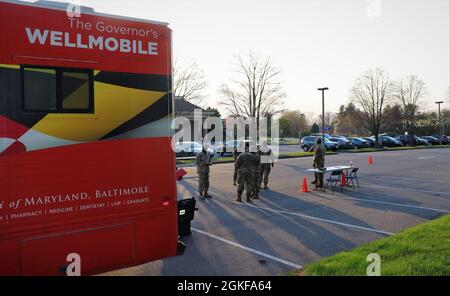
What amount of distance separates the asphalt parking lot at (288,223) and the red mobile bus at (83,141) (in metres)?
1.41

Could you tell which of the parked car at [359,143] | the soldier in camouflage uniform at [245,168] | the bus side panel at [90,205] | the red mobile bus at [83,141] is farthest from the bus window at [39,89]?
the parked car at [359,143]

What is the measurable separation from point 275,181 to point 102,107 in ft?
41.1

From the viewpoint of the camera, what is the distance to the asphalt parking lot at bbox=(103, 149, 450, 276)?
6.39 m

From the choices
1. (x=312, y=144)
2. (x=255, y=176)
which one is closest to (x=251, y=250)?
(x=255, y=176)

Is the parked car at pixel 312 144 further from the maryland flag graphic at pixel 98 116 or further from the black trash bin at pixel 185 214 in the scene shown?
the maryland flag graphic at pixel 98 116

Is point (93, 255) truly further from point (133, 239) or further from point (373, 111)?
point (373, 111)

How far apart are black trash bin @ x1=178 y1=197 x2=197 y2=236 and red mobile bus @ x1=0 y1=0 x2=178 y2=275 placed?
2.27 meters

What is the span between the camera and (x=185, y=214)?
7.83 m

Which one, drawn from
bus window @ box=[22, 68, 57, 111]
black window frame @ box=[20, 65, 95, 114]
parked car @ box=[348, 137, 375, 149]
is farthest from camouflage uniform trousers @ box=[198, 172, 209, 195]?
parked car @ box=[348, 137, 375, 149]

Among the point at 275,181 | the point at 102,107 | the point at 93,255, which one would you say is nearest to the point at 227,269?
the point at 93,255

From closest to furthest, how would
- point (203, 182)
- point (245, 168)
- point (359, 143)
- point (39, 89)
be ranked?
point (39, 89)
point (245, 168)
point (203, 182)
point (359, 143)

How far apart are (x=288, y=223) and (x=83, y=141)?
5737 millimetres

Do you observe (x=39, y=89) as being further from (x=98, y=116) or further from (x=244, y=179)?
(x=244, y=179)

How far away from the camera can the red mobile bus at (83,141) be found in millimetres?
4305
